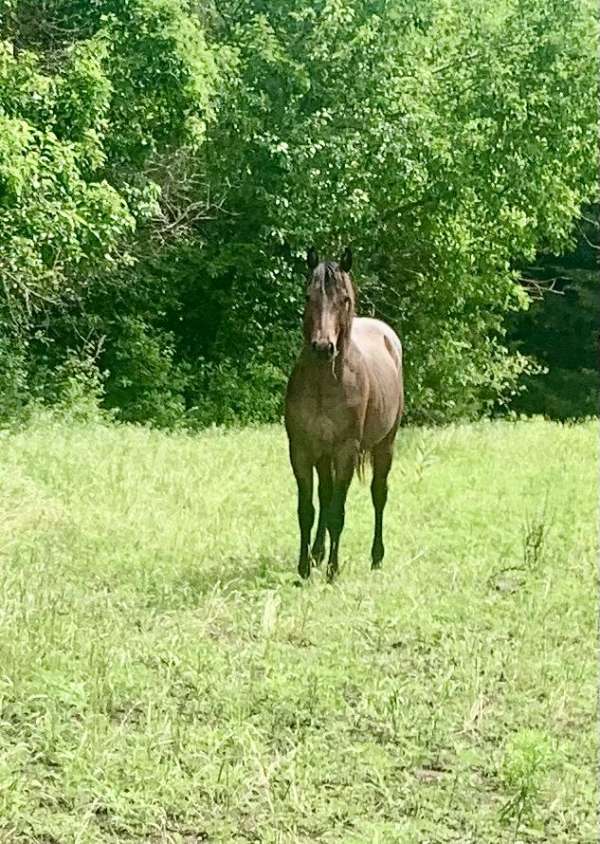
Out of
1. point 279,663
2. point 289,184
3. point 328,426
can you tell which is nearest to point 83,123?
point 289,184

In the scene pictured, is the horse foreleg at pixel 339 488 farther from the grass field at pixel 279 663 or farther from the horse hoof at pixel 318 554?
the grass field at pixel 279 663

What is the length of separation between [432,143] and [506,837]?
924cm

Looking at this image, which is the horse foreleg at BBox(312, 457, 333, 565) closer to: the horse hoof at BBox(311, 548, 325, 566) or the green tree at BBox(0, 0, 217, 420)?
the horse hoof at BBox(311, 548, 325, 566)

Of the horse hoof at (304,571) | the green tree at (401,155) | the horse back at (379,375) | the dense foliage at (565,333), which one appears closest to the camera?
the horse hoof at (304,571)

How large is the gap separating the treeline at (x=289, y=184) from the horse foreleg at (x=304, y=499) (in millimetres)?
4092

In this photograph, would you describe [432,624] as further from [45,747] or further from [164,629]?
[45,747]

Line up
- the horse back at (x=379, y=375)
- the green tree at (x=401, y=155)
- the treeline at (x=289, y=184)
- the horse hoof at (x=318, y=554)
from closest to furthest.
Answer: the horse hoof at (x=318, y=554) < the horse back at (x=379, y=375) < the treeline at (x=289, y=184) < the green tree at (x=401, y=155)

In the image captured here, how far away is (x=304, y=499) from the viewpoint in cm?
547

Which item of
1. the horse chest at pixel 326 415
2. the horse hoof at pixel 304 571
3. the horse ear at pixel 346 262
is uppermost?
the horse ear at pixel 346 262

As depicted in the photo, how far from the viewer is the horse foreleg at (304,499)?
17.7ft

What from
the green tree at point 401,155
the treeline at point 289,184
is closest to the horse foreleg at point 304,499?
the treeline at point 289,184

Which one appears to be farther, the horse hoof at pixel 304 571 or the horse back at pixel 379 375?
the horse back at pixel 379 375

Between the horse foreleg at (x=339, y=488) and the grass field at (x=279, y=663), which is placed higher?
the horse foreleg at (x=339, y=488)

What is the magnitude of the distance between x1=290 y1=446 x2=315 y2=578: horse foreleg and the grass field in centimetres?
12
